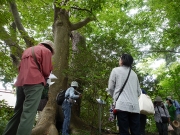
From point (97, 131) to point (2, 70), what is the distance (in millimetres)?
3267

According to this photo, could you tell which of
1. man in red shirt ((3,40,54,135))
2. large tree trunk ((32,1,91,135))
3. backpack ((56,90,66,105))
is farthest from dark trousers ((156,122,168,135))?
man in red shirt ((3,40,54,135))

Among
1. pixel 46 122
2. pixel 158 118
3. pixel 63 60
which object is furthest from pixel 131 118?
pixel 63 60

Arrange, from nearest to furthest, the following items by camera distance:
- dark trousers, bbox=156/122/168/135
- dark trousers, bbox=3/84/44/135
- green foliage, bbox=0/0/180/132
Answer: dark trousers, bbox=3/84/44/135 < green foliage, bbox=0/0/180/132 < dark trousers, bbox=156/122/168/135

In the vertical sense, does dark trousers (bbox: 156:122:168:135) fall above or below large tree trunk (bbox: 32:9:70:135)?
below

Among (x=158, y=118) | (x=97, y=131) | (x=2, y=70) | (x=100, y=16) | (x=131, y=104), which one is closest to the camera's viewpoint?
(x=131, y=104)

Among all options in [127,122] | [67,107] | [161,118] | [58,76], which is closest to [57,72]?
[58,76]

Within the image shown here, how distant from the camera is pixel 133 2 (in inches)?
446

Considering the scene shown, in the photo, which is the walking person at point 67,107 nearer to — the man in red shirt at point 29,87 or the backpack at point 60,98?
the backpack at point 60,98

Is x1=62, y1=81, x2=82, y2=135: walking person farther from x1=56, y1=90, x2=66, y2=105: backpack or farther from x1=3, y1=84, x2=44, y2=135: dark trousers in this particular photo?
x1=3, y1=84, x2=44, y2=135: dark trousers

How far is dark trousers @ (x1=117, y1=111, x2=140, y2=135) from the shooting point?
2686mm

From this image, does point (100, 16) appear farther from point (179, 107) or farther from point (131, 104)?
point (131, 104)

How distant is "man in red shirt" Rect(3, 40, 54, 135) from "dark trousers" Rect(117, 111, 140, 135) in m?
1.17

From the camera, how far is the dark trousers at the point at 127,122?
2686mm

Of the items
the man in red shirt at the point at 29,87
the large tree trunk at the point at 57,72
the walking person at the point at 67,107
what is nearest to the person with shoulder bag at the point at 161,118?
the walking person at the point at 67,107
